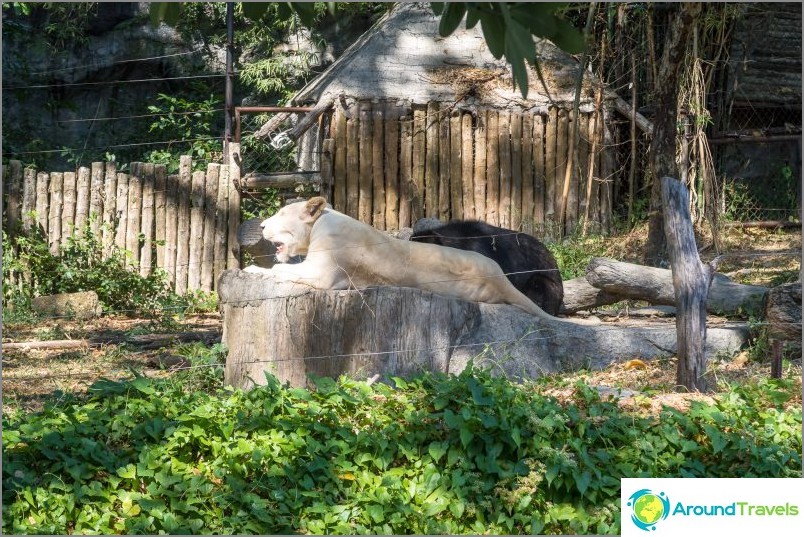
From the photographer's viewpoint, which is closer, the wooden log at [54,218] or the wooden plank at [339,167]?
the wooden log at [54,218]

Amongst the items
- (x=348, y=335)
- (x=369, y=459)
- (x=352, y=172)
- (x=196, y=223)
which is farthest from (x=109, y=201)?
(x=369, y=459)

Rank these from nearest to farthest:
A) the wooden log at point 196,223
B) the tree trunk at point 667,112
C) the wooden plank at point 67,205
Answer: the tree trunk at point 667,112 < the wooden plank at point 67,205 < the wooden log at point 196,223

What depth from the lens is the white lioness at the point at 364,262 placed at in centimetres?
661

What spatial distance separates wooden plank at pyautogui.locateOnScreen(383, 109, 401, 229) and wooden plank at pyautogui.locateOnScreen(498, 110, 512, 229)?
1.39 m

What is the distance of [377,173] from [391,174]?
0.61 feet

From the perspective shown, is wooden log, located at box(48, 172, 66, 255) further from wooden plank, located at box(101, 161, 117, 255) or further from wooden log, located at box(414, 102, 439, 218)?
wooden log, located at box(414, 102, 439, 218)

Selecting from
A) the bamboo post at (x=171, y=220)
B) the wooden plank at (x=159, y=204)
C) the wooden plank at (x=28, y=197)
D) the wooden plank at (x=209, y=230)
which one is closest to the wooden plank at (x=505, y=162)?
the wooden plank at (x=209, y=230)

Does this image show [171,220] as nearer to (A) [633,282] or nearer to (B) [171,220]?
(B) [171,220]

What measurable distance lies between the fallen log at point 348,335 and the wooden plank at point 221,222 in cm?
Answer: 471

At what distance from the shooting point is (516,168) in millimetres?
12352

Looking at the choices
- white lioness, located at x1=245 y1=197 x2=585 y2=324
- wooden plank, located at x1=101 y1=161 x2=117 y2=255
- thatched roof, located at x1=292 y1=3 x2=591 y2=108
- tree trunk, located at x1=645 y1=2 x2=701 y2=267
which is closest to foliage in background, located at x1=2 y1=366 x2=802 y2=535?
white lioness, located at x1=245 y1=197 x2=585 y2=324

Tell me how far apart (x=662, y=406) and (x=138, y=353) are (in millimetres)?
4702

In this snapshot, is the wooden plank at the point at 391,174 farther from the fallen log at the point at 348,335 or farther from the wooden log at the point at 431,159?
the fallen log at the point at 348,335

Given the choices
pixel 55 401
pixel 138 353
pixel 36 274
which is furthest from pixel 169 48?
Answer: pixel 55 401
